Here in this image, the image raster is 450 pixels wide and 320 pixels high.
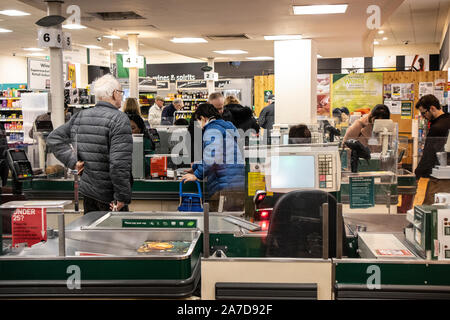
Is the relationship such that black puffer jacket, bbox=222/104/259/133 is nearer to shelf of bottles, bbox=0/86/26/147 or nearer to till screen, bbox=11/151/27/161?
till screen, bbox=11/151/27/161

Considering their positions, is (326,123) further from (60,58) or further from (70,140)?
(70,140)

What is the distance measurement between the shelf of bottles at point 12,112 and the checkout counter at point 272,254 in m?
15.2

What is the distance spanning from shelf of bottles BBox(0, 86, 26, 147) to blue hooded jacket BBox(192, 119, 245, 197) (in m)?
14.7

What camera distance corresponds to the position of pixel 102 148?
4086 mm

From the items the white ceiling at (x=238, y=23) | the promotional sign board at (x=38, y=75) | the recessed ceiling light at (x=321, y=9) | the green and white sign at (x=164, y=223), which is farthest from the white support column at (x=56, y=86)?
the green and white sign at (x=164, y=223)

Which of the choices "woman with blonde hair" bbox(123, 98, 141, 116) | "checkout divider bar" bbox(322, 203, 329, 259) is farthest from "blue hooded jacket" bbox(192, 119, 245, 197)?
"woman with blonde hair" bbox(123, 98, 141, 116)

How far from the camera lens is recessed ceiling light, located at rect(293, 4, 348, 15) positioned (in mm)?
7871

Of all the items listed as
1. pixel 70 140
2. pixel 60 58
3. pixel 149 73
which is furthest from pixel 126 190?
pixel 149 73

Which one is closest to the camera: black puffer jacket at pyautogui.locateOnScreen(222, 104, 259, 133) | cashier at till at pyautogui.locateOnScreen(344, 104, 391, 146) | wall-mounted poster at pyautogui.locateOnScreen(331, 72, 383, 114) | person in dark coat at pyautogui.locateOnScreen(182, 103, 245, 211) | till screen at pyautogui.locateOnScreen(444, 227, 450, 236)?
till screen at pyautogui.locateOnScreen(444, 227, 450, 236)

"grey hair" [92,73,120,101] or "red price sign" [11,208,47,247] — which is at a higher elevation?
"grey hair" [92,73,120,101]

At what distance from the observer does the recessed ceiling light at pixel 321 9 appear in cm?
787

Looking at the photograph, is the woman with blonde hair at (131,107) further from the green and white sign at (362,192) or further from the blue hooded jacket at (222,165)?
the green and white sign at (362,192)

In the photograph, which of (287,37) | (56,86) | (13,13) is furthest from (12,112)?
(56,86)

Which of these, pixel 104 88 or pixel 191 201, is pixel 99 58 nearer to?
pixel 191 201
